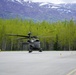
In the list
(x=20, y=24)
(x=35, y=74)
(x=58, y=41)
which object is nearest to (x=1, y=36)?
(x=20, y=24)

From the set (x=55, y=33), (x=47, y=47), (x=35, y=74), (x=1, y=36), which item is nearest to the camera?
(x=35, y=74)

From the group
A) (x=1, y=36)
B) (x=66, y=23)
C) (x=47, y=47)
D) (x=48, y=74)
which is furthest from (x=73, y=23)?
(x=48, y=74)

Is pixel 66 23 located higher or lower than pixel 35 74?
higher

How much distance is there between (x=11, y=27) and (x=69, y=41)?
18.3m

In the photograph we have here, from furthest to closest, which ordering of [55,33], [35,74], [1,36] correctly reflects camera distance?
[55,33], [1,36], [35,74]

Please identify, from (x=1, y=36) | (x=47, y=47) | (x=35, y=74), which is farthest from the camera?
(x=47, y=47)

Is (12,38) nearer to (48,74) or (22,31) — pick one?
(22,31)

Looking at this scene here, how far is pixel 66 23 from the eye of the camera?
119562 mm

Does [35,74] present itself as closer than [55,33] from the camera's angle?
Yes

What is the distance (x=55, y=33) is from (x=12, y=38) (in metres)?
14.6

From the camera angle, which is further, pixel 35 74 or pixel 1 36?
pixel 1 36

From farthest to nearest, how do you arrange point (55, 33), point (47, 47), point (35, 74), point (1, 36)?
1. point (47, 47)
2. point (55, 33)
3. point (1, 36)
4. point (35, 74)

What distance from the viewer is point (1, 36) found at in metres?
105

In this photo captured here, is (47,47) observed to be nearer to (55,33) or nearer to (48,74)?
(55,33)
